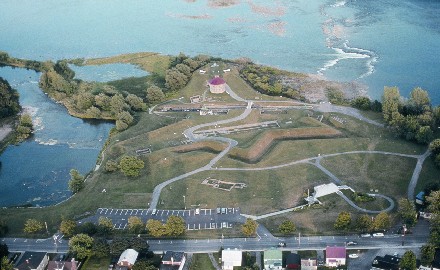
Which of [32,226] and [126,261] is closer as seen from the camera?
[126,261]

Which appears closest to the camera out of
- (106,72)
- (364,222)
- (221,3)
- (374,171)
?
(364,222)

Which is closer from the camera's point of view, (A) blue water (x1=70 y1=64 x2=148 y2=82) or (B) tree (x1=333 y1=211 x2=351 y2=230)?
(B) tree (x1=333 y1=211 x2=351 y2=230)

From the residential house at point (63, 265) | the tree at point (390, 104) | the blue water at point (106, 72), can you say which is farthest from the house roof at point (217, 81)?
the residential house at point (63, 265)

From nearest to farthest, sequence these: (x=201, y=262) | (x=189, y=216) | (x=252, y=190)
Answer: (x=201, y=262), (x=189, y=216), (x=252, y=190)

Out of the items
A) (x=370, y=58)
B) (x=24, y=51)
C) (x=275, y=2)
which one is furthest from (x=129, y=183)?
(x=275, y=2)

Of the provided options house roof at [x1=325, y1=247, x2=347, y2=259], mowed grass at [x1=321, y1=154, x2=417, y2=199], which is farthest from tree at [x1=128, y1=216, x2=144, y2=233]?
mowed grass at [x1=321, y1=154, x2=417, y2=199]

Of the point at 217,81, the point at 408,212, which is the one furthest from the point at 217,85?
the point at 408,212

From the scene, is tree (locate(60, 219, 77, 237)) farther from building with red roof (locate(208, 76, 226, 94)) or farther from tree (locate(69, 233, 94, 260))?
building with red roof (locate(208, 76, 226, 94))

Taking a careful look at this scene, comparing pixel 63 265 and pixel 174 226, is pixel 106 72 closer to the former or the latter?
pixel 174 226
